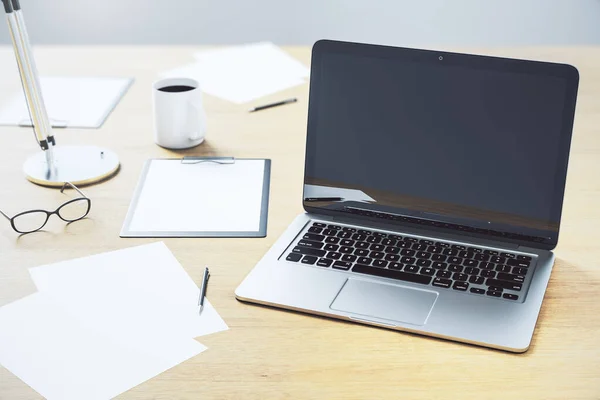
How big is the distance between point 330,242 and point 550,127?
14.2 inches

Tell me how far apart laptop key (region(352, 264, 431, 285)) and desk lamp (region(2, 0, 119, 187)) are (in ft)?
1.84

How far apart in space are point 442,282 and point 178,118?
2.20 feet

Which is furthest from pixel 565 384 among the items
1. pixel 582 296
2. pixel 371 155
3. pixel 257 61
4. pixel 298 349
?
pixel 257 61

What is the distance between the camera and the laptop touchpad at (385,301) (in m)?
0.99

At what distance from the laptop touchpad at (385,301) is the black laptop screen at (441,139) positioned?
0.54 feet

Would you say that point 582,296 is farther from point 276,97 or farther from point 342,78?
point 276,97

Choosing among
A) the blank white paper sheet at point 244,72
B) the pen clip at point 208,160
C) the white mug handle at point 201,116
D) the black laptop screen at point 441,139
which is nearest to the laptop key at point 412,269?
the black laptop screen at point 441,139

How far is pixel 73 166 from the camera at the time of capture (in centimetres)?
142

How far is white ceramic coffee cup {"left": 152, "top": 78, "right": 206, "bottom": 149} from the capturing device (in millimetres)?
1468

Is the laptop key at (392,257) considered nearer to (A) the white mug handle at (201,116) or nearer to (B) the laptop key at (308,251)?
(B) the laptop key at (308,251)

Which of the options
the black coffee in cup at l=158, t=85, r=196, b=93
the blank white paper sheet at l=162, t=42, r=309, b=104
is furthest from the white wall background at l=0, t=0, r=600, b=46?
the black coffee in cup at l=158, t=85, r=196, b=93

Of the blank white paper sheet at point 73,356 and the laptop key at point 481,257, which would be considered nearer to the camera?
the blank white paper sheet at point 73,356

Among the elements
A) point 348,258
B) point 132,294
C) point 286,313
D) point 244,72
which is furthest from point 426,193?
point 244,72

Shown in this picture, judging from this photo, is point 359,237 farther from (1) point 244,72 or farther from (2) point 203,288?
(1) point 244,72
